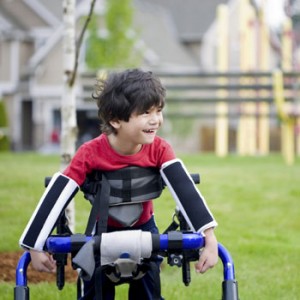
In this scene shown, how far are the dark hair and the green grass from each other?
5.35 ft

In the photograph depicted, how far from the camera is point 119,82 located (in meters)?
3.45

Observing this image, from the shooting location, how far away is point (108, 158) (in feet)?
11.5

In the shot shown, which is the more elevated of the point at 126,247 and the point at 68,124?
the point at 68,124

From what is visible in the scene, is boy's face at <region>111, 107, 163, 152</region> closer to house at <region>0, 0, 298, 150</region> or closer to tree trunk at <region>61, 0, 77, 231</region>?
tree trunk at <region>61, 0, 77, 231</region>

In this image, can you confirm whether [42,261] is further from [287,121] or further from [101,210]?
[287,121]

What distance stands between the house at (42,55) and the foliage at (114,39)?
750cm

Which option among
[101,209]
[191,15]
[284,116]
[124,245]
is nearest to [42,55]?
[191,15]

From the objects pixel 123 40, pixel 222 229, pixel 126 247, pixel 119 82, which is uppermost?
pixel 123 40

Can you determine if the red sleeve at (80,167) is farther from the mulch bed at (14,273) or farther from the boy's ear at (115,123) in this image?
the mulch bed at (14,273)

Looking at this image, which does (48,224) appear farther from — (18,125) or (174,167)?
(18,125)

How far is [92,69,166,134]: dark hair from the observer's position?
341cm

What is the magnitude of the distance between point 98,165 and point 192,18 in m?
40.9

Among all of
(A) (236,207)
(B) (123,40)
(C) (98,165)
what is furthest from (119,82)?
(B) (123,40)

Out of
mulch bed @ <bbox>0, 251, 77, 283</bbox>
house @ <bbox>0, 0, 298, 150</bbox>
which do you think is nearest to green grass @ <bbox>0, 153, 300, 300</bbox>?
mulch bed @ <bbox>0, 251, 77, 283</bbox>
